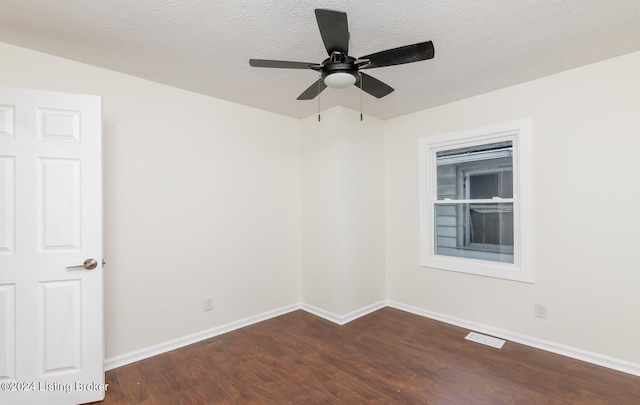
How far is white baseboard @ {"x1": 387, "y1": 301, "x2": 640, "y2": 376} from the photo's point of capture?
2.41m

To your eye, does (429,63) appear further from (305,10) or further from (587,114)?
(587,114)

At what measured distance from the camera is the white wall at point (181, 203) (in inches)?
101

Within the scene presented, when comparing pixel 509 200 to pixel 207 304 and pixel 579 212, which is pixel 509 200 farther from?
pixel 207 304

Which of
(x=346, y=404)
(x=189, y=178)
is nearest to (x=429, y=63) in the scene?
(x=189, y=178)

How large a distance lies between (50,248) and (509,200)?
3.86 metres

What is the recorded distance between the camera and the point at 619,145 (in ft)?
8.01

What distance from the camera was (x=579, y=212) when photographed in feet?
8.61

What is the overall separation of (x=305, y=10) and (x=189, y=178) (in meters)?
1.94

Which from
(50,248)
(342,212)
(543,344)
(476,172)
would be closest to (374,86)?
(342,212)

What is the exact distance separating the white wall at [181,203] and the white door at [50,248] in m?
0.45

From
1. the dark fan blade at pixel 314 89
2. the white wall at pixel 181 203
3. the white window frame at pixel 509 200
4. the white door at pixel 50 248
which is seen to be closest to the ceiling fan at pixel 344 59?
the dark fan blade at pixel 314 89

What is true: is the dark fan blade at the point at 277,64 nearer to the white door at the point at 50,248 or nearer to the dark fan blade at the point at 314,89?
the dark fan blade at the point at 314,89

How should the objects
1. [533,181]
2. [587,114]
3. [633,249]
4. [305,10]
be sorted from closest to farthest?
[305,10] → [633,249] → [587,114] → [533,181]

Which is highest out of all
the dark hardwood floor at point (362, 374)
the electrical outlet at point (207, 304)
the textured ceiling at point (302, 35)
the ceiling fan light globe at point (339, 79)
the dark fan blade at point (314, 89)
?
the textured ceiling at point (302, 35)
